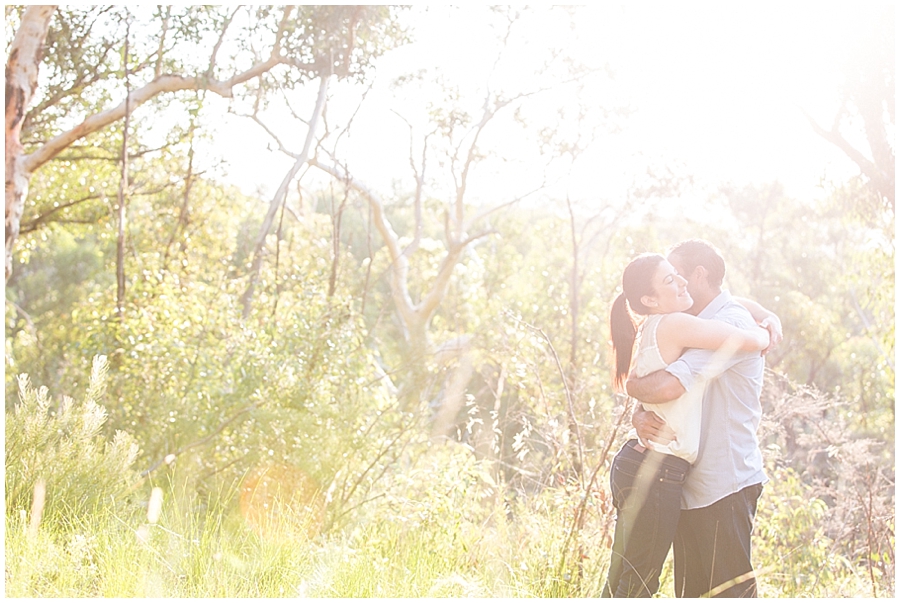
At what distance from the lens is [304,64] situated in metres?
5.88

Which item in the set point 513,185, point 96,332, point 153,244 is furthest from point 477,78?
point 96,332

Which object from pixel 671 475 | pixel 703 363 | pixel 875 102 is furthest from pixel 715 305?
pixel 875 102

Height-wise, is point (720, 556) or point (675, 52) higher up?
point (675, 52)

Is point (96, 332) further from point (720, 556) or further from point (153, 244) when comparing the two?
point (153, 244)

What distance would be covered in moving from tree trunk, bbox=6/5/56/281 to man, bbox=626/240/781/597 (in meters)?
4.09

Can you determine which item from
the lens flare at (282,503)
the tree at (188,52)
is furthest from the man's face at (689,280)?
the tree at (188,52)

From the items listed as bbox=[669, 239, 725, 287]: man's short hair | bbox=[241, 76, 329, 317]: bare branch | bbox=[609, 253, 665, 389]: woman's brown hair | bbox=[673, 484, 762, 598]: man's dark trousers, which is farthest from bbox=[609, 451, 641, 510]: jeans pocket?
bbox=[241, 76, 329, 317]: bare branch

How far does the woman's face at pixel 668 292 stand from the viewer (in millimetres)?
2109

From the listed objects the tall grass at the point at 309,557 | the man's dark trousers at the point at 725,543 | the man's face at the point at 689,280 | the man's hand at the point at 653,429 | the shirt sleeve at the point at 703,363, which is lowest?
the tall grass at the point at 309,557

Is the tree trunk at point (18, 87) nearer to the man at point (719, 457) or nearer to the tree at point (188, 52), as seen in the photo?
the tree at point (188, 52)

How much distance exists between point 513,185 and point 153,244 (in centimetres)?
519

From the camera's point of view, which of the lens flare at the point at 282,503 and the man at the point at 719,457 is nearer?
the man at the point at 719,457

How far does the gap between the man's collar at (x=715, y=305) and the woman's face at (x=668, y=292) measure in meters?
0.05

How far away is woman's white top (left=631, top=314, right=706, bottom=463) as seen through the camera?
79.4 inches
